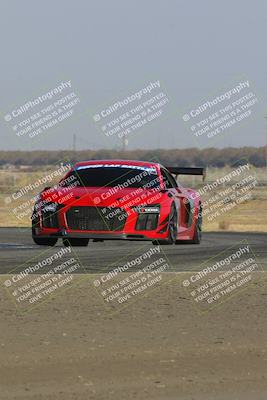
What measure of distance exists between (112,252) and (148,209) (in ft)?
→ 12.1

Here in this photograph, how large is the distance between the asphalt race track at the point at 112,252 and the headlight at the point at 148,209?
107cm

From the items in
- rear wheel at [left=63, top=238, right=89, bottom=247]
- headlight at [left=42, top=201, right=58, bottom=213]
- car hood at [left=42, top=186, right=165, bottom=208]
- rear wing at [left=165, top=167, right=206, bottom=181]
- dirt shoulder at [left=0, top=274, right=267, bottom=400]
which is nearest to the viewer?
dirt shoulder at [left=0, top=274, right=267, bottom=400]

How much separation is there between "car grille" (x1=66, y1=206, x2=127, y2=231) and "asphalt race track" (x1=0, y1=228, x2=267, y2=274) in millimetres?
717

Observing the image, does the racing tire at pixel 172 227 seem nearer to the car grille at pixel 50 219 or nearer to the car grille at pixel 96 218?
the car grille at pixel 96 218

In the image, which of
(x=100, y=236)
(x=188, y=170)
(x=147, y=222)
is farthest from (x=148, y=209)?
(x=188, y=170)

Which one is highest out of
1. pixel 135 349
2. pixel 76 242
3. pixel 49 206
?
pixel 49 206

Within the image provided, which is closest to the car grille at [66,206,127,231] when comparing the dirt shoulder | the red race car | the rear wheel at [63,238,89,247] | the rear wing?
the red race car

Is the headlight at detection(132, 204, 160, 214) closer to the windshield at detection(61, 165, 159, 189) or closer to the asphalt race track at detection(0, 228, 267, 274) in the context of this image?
the windshield at detection(61, 165, 159, 189)

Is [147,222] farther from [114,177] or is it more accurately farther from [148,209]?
[114,177]

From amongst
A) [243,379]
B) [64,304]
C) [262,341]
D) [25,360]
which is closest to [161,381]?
[243,379]

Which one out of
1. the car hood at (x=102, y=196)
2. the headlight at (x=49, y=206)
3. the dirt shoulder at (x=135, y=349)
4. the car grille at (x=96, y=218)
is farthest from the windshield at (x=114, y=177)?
the dirt shoulder at (x=135, y=349)

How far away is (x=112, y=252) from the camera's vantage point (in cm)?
2050

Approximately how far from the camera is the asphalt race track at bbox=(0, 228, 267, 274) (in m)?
17.6

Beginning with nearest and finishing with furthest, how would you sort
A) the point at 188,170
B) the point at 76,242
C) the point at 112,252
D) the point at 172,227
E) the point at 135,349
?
the point at 135,349 < the point at 172,227 < the point at 188,170 < the point at 112,252 < the point at 76,242
